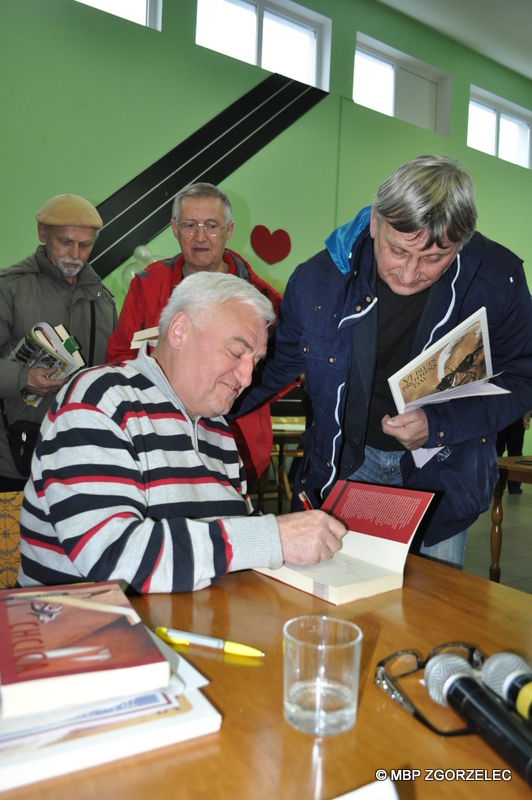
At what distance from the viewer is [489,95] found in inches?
335

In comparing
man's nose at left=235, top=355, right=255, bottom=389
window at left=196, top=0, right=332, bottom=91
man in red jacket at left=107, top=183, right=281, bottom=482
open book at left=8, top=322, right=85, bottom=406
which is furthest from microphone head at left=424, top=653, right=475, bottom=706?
window at left=196, top=0, right=332, bottom=91

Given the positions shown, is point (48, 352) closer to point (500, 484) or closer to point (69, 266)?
point (69, 266)

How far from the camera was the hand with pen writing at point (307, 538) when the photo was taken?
4.10 feet

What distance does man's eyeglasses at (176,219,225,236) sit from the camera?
8.93 ft

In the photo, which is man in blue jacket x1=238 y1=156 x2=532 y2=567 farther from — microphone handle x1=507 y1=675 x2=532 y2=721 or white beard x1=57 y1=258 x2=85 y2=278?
white beard x1=57 y1=258 x2=85 y2=278

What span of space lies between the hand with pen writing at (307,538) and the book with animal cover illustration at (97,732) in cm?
51

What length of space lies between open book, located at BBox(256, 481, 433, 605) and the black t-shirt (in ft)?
1.32

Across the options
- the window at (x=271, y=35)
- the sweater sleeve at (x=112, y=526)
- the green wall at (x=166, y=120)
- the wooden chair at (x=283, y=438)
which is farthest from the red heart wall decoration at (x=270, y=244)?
the sweater sleeve at (x=112, y=526)

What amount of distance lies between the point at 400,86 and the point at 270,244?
3.03 meters

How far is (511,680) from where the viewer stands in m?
0.75


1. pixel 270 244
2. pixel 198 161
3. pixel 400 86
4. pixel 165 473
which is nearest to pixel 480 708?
pixel 165 473

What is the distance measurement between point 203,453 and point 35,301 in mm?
1572

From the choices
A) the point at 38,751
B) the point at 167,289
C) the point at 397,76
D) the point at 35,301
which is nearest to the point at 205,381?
the point at 38,751

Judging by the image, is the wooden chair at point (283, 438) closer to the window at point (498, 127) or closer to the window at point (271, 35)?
the window at point (271, 35)
